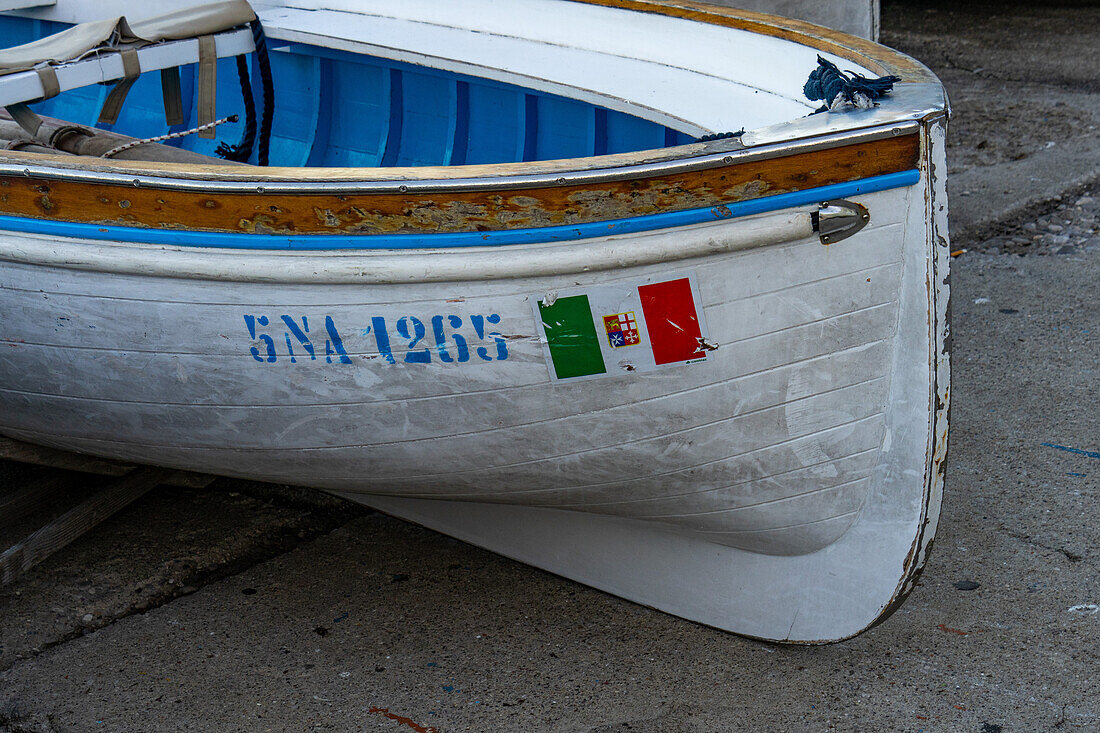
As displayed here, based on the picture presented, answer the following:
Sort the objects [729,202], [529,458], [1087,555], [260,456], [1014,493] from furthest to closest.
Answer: [1014,493], [1087,555], [260,456], [529,458], [729,202]

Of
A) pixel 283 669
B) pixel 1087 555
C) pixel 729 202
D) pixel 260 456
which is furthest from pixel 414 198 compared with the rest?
pixel 1087 555

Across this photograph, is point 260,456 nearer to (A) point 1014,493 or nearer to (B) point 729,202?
(B) point 729,202

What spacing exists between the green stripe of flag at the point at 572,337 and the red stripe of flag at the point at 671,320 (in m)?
0.10

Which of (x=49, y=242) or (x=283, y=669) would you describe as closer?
(x=49, y=242)

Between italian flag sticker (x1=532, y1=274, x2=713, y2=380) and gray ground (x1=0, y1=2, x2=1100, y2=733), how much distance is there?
2.44ft

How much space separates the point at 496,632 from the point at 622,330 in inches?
35.0

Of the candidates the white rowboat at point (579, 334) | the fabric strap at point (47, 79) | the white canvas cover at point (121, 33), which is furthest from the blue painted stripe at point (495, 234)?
the white canvas cover at point (121, 33)

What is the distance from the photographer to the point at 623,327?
1847 mm

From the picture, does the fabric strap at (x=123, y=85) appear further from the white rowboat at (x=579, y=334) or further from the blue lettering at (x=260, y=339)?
the blue lettering at (x=260, y=339)

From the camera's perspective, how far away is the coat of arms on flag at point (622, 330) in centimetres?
184

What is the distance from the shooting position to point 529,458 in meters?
2.04

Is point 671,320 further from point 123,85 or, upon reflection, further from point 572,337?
point 123,85

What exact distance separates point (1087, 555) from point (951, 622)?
1.48 ft

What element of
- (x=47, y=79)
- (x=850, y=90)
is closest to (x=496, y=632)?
(x=850, y=90)
